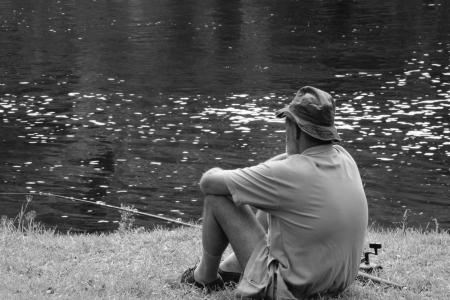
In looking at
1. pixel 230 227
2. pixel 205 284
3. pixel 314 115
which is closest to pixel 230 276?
pixel 205 284

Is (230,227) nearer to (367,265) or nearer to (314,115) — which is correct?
(314,115)

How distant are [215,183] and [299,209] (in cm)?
57

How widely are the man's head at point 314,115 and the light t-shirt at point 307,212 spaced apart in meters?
0.11

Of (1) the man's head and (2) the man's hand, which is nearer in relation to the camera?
(1) the man's head

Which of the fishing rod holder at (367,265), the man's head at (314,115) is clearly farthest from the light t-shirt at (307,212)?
the fishing rod holder at (367,265)

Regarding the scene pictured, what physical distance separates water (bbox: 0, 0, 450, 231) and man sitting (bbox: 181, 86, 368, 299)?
6880 mm

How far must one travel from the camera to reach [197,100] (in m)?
22.7

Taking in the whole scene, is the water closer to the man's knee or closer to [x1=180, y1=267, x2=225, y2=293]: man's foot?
[x1=180, y1=267, x2=225, y2=293]: man's foot

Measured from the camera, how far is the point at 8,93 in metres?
24.3

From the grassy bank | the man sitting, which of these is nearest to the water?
the grassy bank

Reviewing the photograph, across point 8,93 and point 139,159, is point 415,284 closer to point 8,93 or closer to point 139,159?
point 139,159

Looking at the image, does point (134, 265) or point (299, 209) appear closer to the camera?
point (299, 209)

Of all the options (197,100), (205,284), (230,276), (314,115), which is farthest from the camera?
(197,100)

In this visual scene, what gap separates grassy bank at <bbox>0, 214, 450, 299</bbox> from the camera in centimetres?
634
